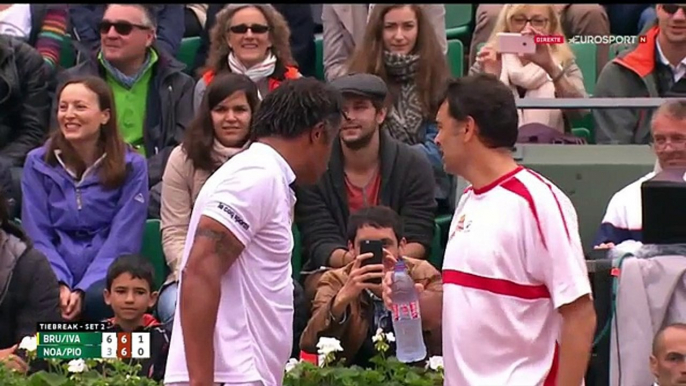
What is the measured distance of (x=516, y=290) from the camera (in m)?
4.09

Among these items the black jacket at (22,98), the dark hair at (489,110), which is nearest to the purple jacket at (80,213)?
the black jacket at (22,98)

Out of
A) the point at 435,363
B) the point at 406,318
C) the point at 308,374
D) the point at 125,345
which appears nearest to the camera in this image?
the point at 406,318

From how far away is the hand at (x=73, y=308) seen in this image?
23.7ft

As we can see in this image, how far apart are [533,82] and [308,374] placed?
3.21 m

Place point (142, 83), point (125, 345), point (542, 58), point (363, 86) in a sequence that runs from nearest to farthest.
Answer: point (125, 345) → point (363, 86) → point (542, 58) → point (142, 83)

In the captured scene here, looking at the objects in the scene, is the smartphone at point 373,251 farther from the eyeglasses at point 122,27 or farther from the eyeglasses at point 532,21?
the eyeglasses at point 122,27

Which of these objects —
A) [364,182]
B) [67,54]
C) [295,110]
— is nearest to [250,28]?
[364,182]

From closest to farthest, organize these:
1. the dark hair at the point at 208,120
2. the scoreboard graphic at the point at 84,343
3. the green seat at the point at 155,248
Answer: the scoreboard graphic at the point at 84,343 < the dark hair at the point at 208,120 < the green seat at the point at 155,248

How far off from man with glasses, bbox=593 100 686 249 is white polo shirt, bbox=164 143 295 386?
242 cm

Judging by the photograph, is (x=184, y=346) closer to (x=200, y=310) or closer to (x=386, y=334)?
(x=200, y=310)

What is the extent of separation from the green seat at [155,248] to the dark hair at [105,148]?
14.9 inches

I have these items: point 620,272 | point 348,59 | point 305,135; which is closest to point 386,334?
point 620,272

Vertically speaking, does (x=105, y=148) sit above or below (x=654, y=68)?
below

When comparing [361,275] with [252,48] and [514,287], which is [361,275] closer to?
[514,287]
